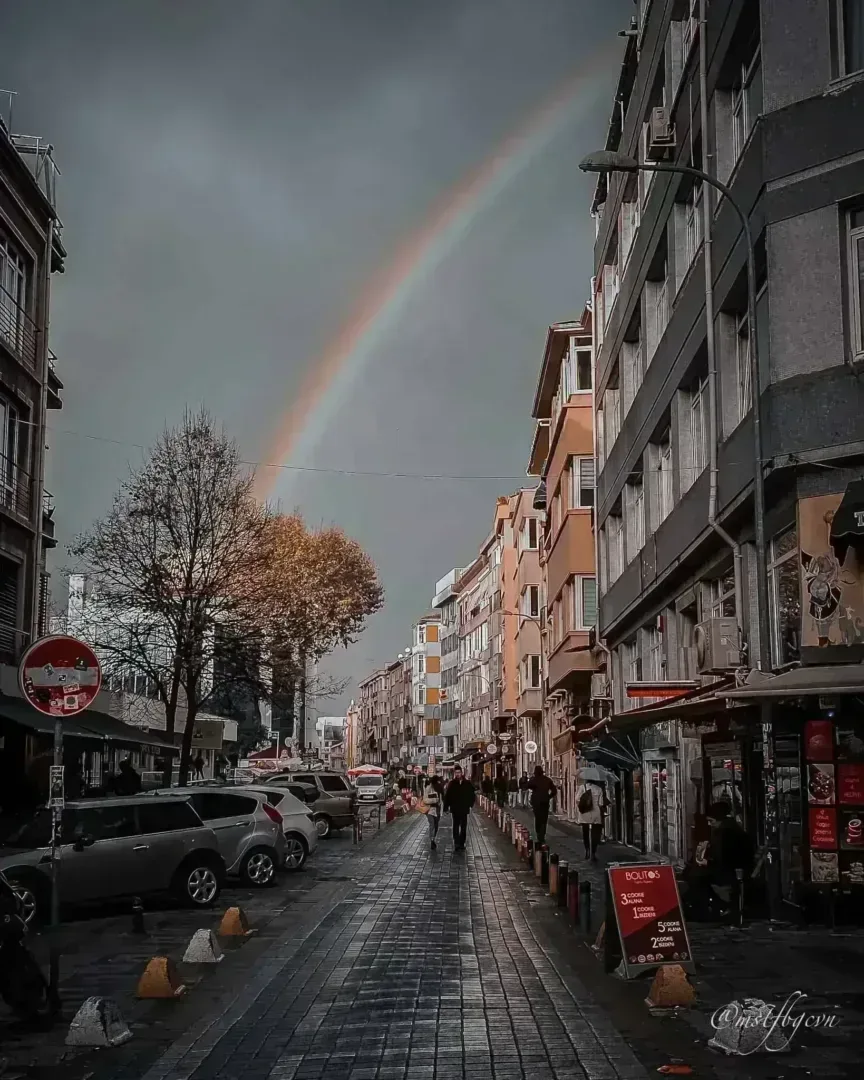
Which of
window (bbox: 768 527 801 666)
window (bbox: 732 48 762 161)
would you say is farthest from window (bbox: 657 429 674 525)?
window (bbox: 768 527 801 666)

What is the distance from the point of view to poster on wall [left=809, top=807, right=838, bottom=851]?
16219mm

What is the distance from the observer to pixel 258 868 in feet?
74.1

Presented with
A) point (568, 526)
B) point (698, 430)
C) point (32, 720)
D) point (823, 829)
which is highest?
point (568, 526)

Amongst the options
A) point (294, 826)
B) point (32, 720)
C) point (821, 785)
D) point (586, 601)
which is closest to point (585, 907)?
point (821, 785)

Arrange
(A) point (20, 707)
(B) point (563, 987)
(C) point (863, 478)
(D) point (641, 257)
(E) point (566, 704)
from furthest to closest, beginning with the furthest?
(E) point (566, 704)
(D) point (641, 257)
(A) point (20, 707)
(C) point (863, 478)
(B) point (563, 987)

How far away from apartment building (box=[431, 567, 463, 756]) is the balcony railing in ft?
325

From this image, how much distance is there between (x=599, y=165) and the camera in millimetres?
18531

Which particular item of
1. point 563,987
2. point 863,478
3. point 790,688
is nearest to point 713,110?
point 863,478

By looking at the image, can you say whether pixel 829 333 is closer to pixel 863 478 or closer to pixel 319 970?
pixel 863 478

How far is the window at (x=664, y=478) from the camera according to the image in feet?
90.1

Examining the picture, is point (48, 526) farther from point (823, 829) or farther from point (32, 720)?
point (823, 829)

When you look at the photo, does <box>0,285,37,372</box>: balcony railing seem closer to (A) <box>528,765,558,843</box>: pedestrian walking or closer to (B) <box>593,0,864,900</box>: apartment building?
(B) <box>593,0,864,900</box>: apartment building

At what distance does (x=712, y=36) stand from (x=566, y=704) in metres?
33.9

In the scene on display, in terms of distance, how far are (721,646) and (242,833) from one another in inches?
330
